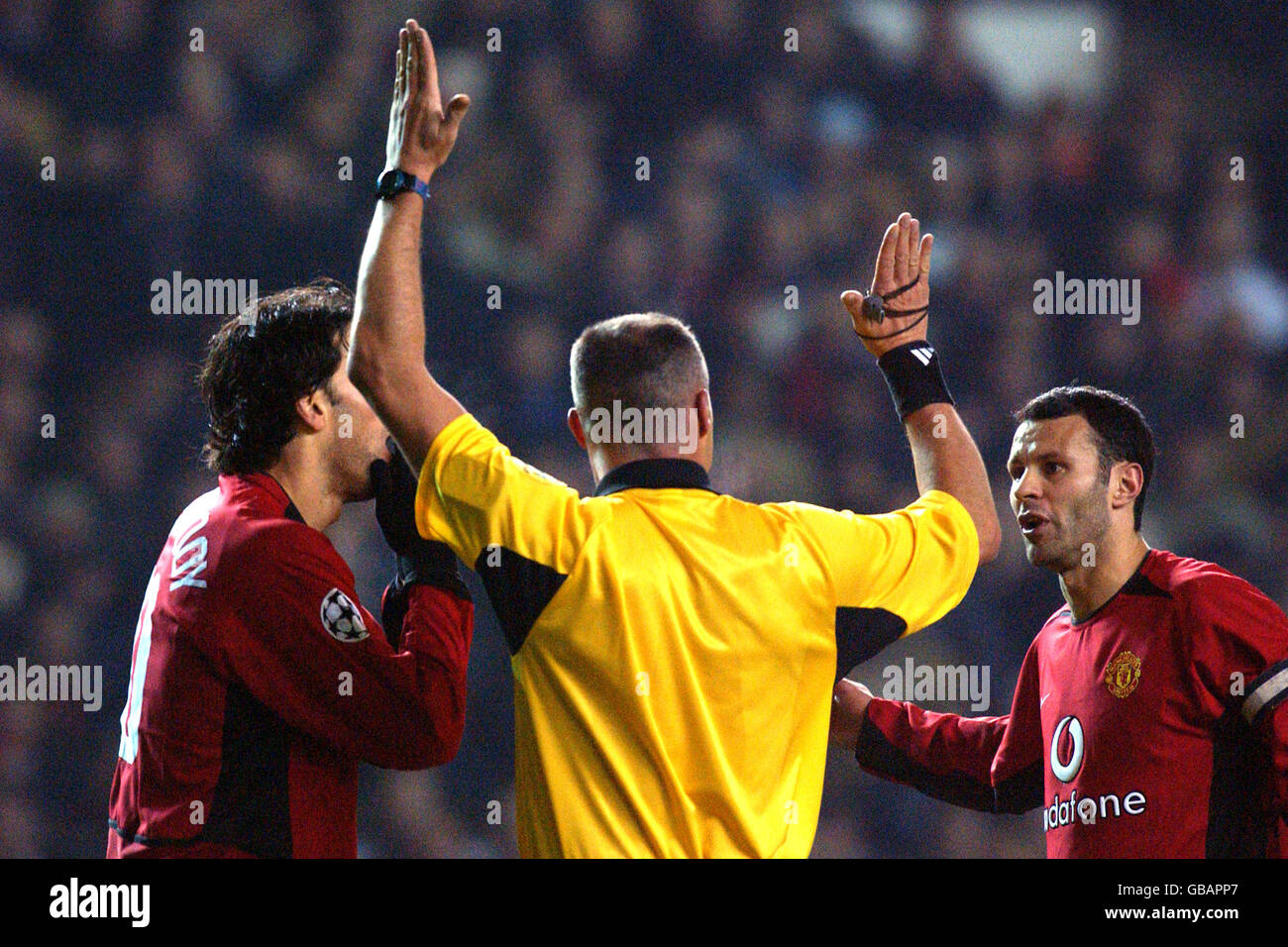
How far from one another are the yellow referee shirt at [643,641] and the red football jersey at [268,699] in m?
0.22

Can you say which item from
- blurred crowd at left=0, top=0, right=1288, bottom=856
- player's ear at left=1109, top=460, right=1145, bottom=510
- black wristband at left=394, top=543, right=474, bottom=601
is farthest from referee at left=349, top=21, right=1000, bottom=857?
blurred crowd at left=0, top=0, right=1288, bottom=856

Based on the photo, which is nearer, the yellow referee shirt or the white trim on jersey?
the yellow referee shirt

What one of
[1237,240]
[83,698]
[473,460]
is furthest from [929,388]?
[1237,240]

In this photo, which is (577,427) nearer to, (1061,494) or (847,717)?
(847,717)

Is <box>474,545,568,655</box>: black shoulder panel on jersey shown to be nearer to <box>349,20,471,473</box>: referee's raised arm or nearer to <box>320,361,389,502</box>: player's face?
<box>349,20,471,473</box>: referee's raised arm

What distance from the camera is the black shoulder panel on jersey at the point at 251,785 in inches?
87.2

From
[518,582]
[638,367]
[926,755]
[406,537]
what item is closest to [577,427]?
[638,367]

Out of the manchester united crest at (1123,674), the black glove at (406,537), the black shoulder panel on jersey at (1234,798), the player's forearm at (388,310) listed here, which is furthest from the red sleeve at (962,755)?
the player's forearm at (388,310)

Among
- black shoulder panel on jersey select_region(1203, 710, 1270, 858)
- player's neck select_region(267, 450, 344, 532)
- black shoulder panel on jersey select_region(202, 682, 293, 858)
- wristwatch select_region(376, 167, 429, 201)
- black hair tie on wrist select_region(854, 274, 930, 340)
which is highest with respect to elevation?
wristwatch select_region(376, 167, 429, 201)

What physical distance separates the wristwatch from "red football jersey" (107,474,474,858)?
0.62 meters

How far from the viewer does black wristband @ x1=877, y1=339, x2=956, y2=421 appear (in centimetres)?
244

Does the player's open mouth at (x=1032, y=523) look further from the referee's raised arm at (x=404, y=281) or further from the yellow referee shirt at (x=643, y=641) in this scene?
the referee's raised arm at (x=404, y=281)

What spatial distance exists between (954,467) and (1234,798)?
3.35 feet

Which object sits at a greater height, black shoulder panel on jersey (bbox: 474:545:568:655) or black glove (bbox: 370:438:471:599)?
black glove (bbox: 370:438:471:599)
